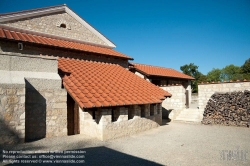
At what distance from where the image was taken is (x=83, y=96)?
21.5 feet

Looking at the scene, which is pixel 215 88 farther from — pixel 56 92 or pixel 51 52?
pixel 51 52

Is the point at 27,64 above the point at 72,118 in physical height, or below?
above

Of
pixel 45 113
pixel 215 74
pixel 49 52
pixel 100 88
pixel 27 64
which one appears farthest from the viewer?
pixel 215 74

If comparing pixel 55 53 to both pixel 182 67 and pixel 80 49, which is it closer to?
pixel 80 49

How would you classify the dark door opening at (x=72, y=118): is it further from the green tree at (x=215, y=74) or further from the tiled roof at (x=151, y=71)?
the green tree at (x=215, y=74)

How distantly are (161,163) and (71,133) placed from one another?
4391mm

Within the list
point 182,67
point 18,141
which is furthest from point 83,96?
point 182,67

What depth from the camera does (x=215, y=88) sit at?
10.6 metres

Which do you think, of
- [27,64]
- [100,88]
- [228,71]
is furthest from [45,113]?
[228,71]

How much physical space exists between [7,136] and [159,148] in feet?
17.2

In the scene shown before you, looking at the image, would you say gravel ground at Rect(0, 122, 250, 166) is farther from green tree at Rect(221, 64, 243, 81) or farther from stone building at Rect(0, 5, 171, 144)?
green tree at Rect(221, 64, 243, 81)

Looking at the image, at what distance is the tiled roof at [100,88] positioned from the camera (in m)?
6.69

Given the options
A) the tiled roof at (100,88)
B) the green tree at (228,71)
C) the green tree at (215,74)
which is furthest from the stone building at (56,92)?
the green tree at (228,71)

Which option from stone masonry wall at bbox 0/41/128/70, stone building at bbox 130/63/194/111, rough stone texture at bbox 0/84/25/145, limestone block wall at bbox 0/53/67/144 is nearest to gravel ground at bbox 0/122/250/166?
rough stone texture at bbox 0/84/25/145
